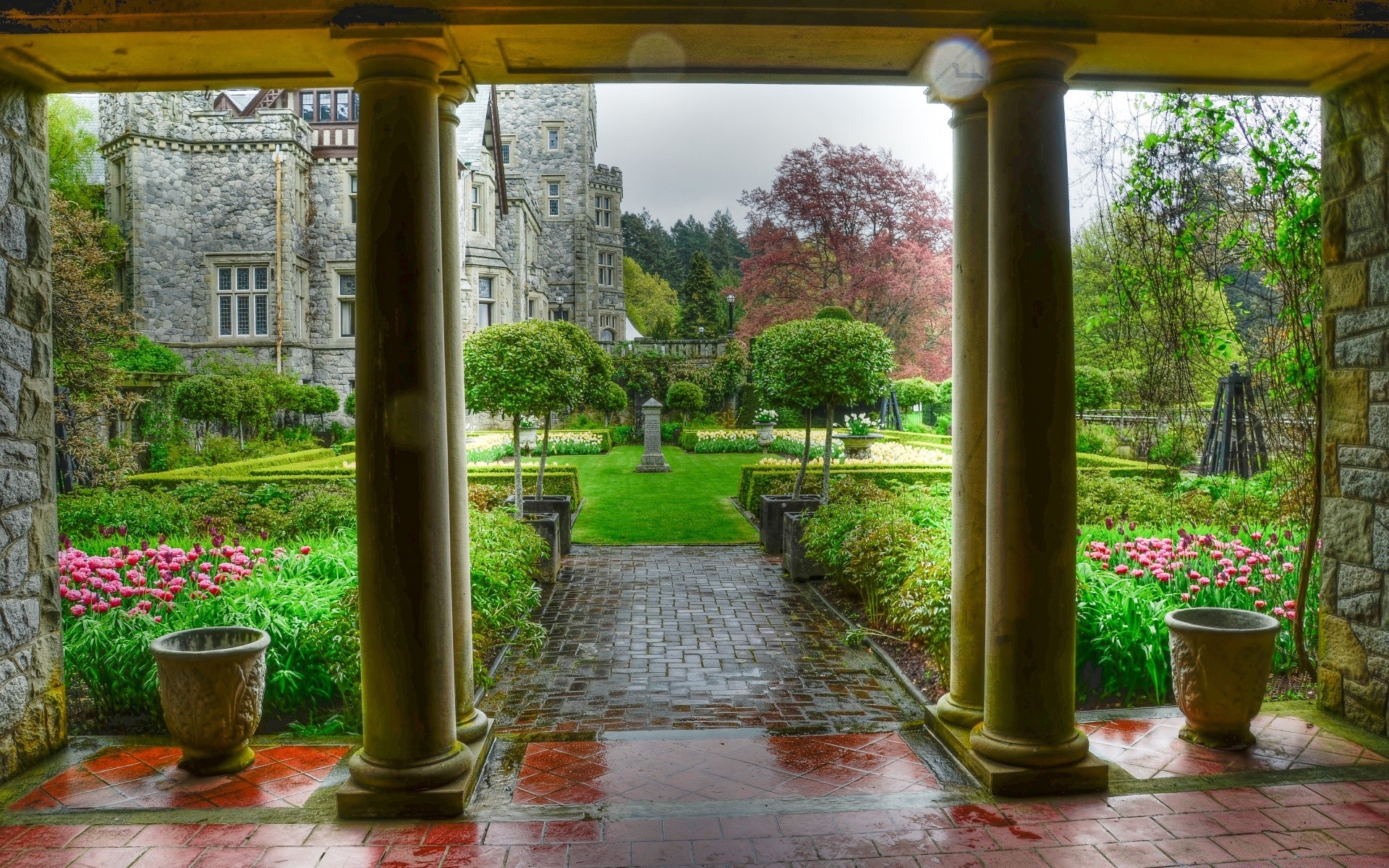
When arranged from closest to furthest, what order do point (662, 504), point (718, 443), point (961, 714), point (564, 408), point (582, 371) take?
1. point (961, 714)
2. point (564, 408)
3. point (582, 371)
4. point (662, 504)
5. point (718, 443)

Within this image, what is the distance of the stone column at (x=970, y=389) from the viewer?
13.1ft

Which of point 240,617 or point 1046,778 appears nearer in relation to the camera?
point 1046,778

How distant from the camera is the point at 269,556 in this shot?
21.6 feet

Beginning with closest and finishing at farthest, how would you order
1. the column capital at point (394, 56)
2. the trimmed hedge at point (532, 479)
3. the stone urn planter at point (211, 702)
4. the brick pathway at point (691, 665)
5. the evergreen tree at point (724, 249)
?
the column capital at point (394, 56), the stone urn planter at point (211, 702), the brick pathway at point (691, 665), the trimmed hedge at point (532, 479), the evergreen tree at point (724, 249)

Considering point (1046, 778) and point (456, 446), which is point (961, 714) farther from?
point (456, 446)

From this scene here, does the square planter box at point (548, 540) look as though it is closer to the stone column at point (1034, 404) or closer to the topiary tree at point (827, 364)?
the topiary tree at point (827, 364)

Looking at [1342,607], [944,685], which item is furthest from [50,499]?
[1342,607]

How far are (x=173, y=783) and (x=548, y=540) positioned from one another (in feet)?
17.5

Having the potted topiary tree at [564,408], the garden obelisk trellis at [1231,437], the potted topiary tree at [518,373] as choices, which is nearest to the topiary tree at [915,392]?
the garden obelisk trellis at [1231,437]

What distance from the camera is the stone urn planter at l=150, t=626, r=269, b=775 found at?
148 inches

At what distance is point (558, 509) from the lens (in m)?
10.6

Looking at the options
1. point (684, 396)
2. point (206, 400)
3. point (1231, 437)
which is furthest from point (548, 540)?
point (684, 396)

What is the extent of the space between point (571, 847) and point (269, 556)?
4.46m

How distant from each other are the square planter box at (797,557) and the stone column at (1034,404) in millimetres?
5288
